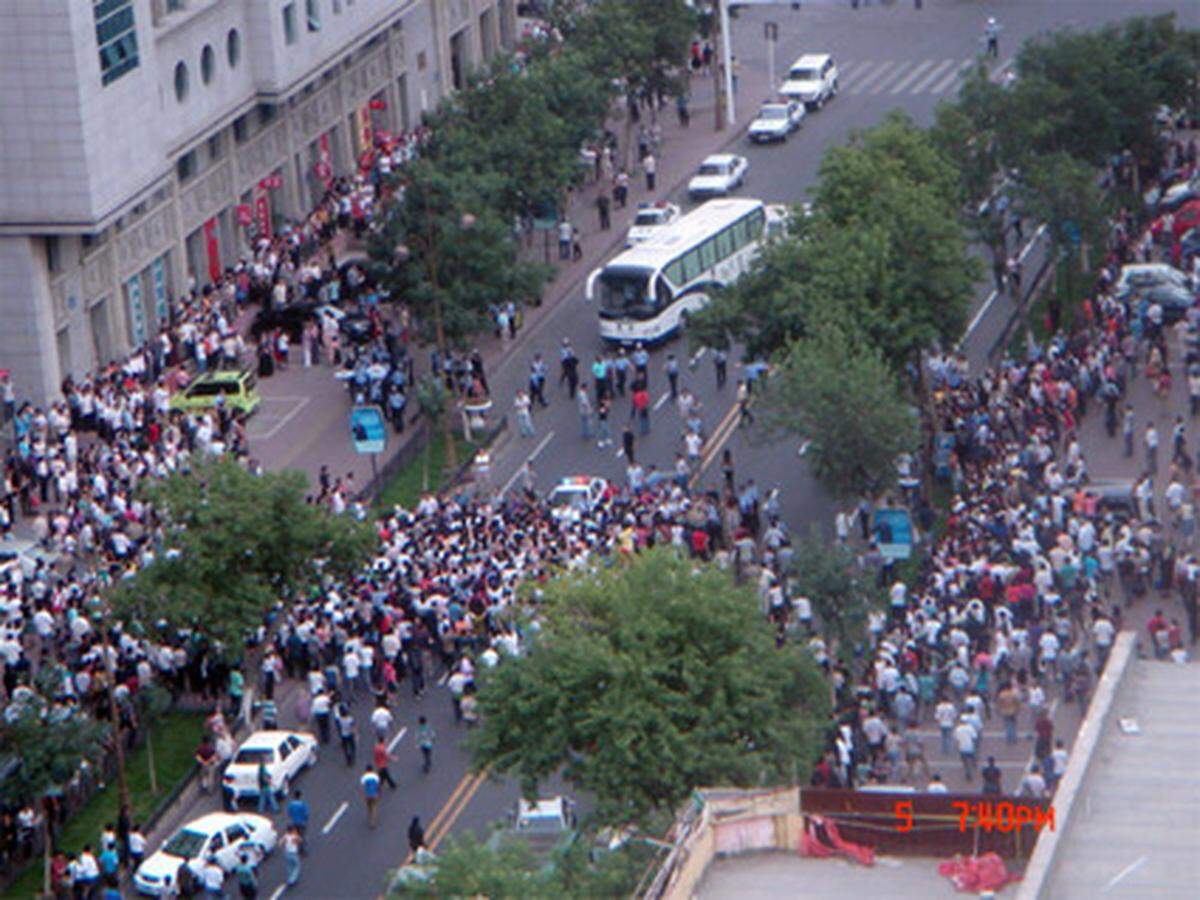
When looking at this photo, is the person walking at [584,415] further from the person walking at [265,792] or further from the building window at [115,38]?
the person walking at [265,792]

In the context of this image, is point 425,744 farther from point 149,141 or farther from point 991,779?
point 149,141

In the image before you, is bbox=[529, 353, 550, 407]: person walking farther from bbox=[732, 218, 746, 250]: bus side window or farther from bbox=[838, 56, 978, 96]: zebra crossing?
bbox=[838, 56, 978, 96]: zebra crossing

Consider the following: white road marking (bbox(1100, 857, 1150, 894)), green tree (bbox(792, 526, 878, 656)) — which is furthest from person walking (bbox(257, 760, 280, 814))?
white road marking (bbox(1100, 857, 1150, 894))

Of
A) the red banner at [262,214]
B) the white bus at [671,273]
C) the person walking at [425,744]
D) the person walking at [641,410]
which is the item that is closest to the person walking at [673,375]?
the person walking at [641,410]

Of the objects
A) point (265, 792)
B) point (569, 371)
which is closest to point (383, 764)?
point (265, 792)

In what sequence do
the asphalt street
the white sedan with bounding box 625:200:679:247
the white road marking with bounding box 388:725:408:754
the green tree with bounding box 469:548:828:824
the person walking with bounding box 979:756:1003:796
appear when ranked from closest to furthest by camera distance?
the green tree with bounding box 469:548:828:824 → the person walking with bounding box 979:756:1003:796 → the asphalt street → the white road marking with bounding box 388:725:408:754 → the white sedan with bounding box 625:200:679:247
